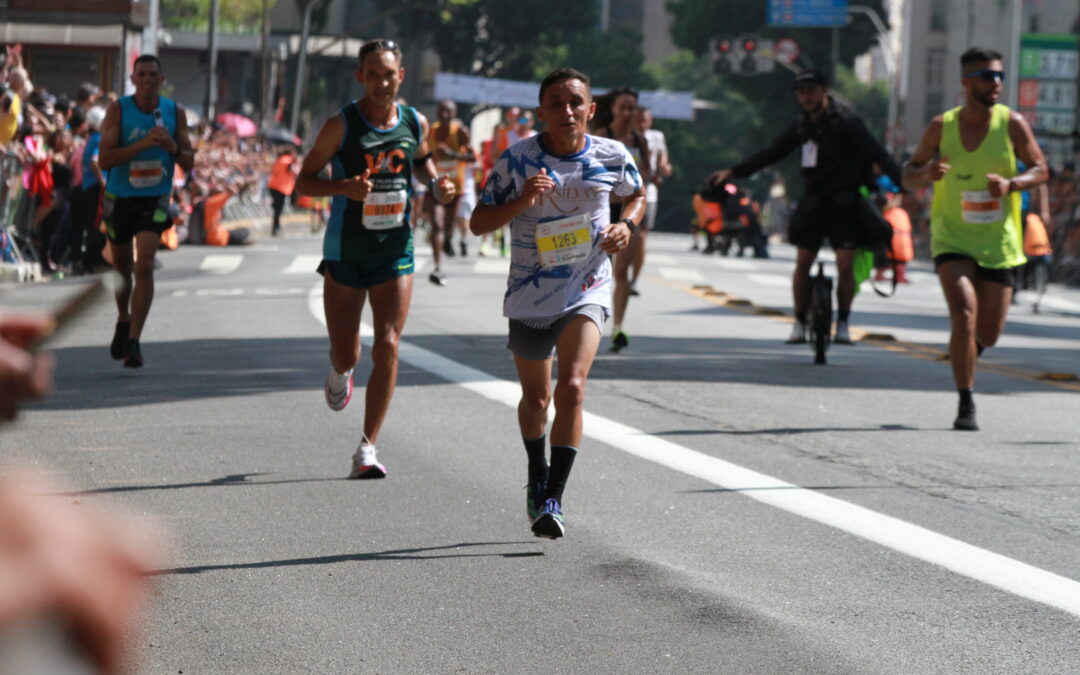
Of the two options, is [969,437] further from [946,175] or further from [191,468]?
[191,468]

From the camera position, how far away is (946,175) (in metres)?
9.91

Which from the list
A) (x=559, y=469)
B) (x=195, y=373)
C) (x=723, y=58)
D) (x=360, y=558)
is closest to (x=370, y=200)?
(x=559, y=469)

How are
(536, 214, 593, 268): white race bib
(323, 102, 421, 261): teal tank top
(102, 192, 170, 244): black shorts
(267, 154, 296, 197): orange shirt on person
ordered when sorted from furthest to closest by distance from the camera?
(267, 154, 296, 197): orange shirt on person < (102, 192, 170, 244): black shorts < (323, 102, 421, 261): teal tank top < (536, 214, 593, 268): white race bib

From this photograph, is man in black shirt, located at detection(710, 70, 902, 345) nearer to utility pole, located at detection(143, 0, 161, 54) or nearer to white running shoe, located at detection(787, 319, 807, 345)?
white running shoe, located at detection(787, 319, 807, 345)

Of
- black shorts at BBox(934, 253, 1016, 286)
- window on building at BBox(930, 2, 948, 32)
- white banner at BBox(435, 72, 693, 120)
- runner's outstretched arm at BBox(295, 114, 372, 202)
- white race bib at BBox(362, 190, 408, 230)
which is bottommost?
black shorts at BBox(934, 253, 1016, 286)

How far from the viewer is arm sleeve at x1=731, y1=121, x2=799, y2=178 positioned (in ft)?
40.0

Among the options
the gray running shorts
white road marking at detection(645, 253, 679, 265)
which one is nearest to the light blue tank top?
the gray running shorts

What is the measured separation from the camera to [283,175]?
3469 cm

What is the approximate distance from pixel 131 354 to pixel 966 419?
16.1 feet

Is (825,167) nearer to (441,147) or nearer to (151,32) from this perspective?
(441,147)

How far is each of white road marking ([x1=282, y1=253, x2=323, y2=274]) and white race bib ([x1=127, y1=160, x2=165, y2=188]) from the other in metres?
12.2

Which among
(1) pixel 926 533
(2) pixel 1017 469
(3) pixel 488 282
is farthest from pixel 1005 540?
(3) pixel 488 282

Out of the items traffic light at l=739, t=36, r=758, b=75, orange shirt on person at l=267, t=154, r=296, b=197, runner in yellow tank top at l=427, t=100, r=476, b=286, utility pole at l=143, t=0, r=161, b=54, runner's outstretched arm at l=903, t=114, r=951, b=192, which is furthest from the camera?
traffic light at l=739, t=36, r=758, b=75

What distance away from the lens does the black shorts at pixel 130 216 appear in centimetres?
1124
